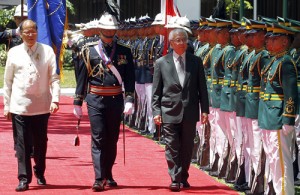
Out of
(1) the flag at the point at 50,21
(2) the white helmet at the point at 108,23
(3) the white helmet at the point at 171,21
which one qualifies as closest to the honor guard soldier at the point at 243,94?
(2) the white helmet at the point at 108,23

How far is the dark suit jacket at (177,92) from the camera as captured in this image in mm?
10766

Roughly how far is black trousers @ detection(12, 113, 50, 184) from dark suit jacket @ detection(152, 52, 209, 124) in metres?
1.33

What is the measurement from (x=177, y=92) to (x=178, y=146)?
2.02ft

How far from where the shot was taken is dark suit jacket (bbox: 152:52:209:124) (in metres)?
10.8

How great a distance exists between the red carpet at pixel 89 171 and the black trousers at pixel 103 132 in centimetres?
31

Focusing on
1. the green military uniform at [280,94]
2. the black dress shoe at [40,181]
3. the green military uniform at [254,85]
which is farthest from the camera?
the black dress shoe at [40,181]

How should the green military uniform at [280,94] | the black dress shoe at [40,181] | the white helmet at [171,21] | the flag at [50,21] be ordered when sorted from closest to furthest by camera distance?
the green military uniform at [280,94] → the black dress shoe at [40,181] → the white helmet at [171,21] → the flag at [50,21]

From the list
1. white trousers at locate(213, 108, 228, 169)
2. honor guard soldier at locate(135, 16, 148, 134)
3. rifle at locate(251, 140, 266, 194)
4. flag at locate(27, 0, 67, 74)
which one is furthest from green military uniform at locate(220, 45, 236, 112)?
honor guard soldier at locate(135, 16, 148, 134)

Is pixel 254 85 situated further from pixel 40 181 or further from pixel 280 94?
pixel 40 181

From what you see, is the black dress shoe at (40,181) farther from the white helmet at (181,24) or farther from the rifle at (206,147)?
the white helmet at (181,24)

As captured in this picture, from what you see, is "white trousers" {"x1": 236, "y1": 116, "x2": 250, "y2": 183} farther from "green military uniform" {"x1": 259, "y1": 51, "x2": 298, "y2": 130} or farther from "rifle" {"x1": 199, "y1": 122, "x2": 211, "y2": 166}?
"rifle" {"x1": 199, "y1": 122, "x2": 211, "y2": 166}

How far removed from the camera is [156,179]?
11.8 meters

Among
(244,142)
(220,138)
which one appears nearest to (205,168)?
(220,138)

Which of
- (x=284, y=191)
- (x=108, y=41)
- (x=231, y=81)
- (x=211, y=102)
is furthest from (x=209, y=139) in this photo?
(x=284, y=191)
